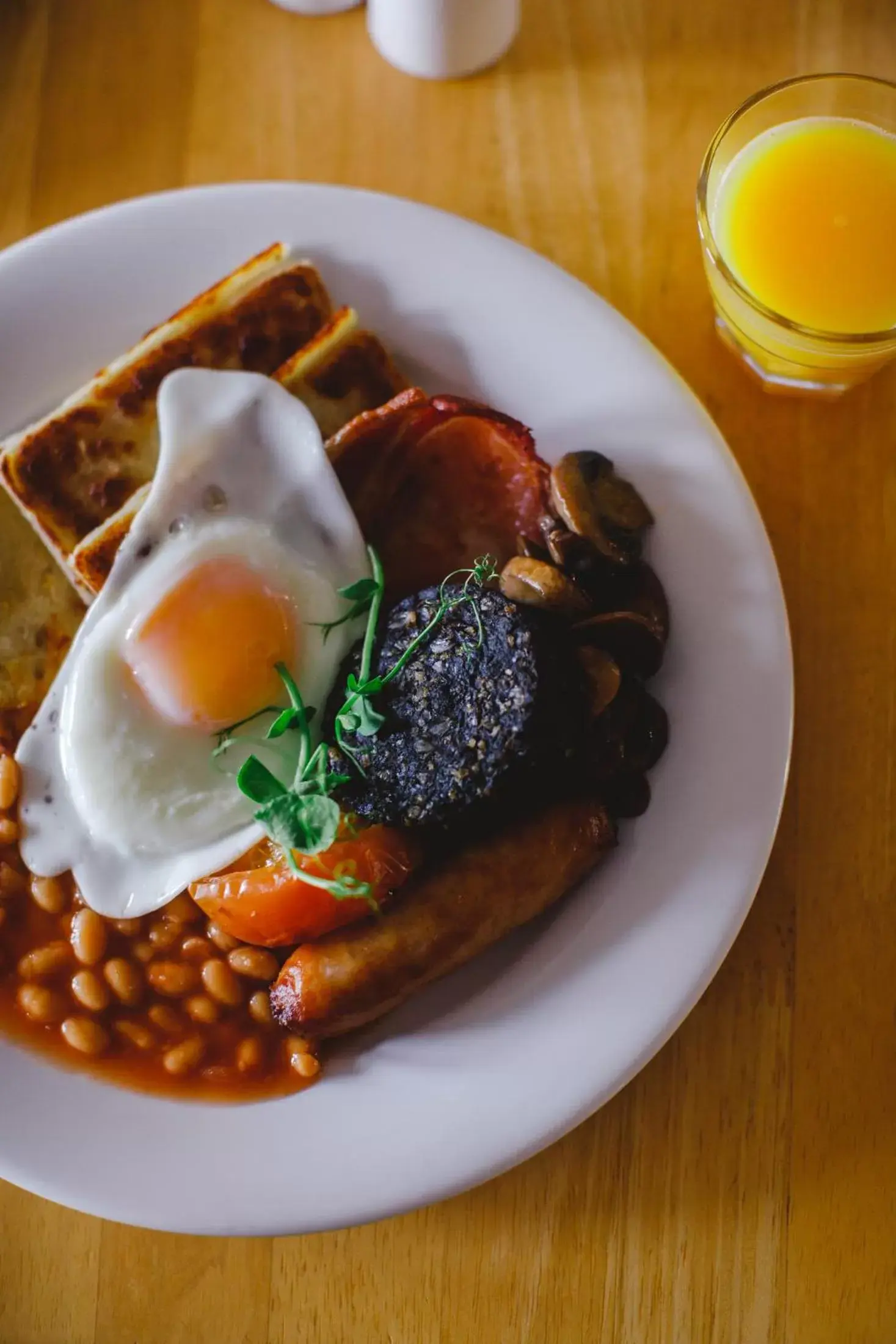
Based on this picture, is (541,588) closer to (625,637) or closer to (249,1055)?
(625,637)

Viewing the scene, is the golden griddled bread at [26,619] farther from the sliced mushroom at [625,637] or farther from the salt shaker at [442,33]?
the salt shaker at [442,33]

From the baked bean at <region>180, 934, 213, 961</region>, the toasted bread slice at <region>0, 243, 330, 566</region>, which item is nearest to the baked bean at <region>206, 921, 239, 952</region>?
the baked bean at <region>180, 934, 213, 961</region>

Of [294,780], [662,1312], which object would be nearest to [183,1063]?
[294,780]

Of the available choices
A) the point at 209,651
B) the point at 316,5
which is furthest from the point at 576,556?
the point at 316,5

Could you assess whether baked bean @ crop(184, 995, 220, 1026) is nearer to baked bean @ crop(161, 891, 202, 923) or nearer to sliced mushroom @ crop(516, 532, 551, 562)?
baked bean @ crop(161, 891, 202, 923)

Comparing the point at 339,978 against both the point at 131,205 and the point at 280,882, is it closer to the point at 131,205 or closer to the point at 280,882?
the point at 280,882

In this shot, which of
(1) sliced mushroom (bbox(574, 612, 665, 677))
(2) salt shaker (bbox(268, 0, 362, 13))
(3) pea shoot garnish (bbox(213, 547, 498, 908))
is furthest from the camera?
(2) salt shaker (bbox(268, 0, 362, 13))

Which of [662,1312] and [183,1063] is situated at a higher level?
[183,1063]
